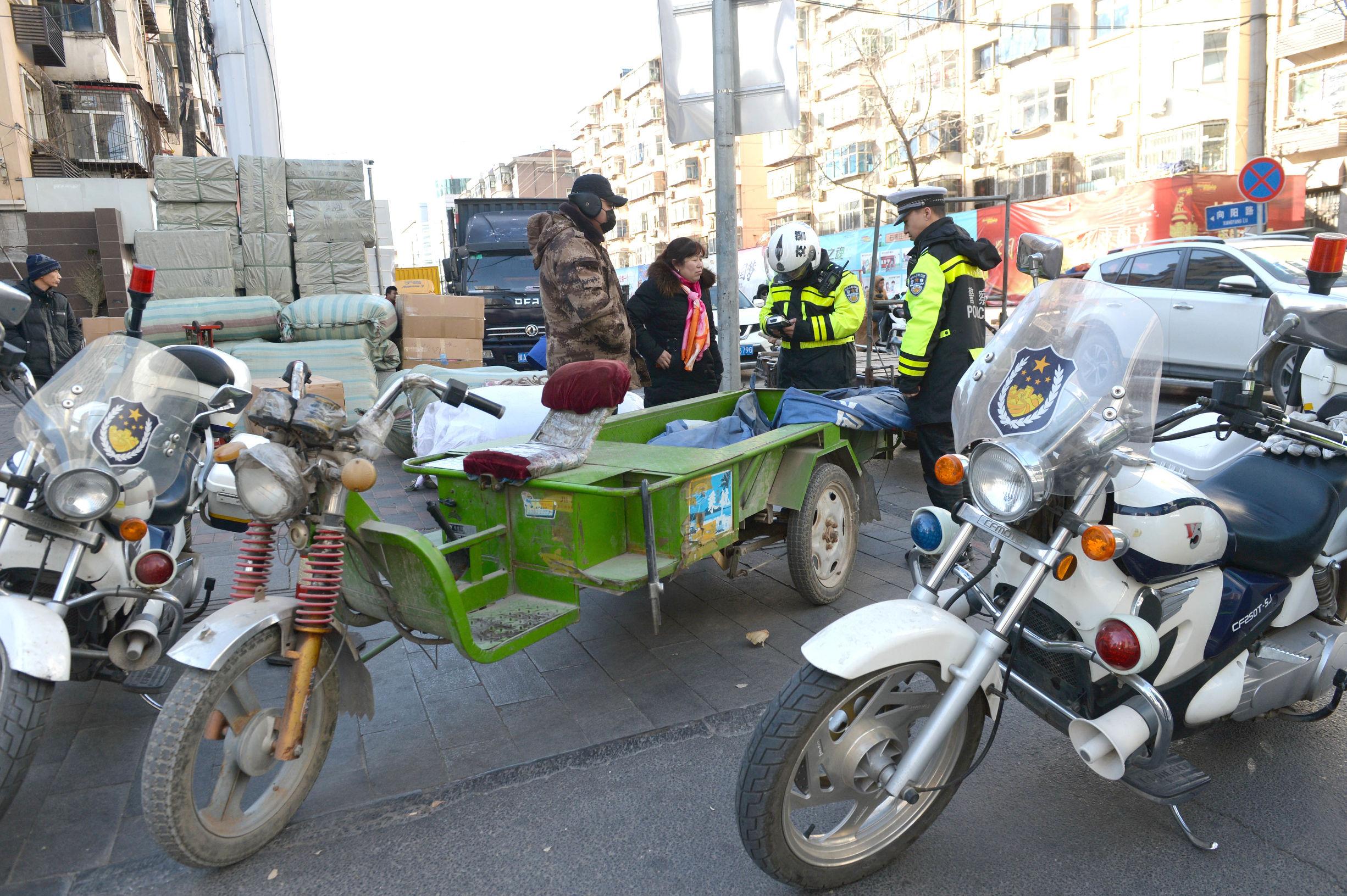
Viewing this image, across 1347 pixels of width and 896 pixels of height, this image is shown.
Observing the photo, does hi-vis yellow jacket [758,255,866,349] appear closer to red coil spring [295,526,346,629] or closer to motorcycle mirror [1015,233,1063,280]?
motorcycle mirror [1015,233,1063,280]

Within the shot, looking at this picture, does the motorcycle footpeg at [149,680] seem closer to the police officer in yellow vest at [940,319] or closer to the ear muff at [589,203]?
the ear muff at [589,203]

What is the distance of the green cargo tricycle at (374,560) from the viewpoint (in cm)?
255

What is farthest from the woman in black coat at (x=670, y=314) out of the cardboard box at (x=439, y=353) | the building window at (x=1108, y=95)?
the building window at (x=1108, y=95)

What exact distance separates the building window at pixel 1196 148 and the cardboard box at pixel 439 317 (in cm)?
2317

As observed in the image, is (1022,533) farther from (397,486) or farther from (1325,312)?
→ (397,486)

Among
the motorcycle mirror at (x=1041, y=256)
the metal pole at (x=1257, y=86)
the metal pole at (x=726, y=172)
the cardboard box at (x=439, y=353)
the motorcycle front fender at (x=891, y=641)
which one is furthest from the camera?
the metal pole at (x=1257, y=86)

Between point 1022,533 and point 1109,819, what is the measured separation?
108cm

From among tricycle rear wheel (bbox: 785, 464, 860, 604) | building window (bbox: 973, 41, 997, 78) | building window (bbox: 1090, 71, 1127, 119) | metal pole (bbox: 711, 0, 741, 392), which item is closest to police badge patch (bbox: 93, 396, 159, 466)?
tricycle rear wheel (bbox: 785, 464, 860, 604)

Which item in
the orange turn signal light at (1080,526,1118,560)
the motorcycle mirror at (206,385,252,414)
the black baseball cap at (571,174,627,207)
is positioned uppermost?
the black baseball cap at (571,174,627,207)

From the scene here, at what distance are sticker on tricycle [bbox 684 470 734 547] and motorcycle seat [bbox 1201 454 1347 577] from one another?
174 centimetres

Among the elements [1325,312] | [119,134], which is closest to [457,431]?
[1325,312]

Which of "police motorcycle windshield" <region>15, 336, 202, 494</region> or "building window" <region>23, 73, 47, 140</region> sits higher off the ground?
"building window" <region>23, 73, 47, 140</region>

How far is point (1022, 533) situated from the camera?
2367mm

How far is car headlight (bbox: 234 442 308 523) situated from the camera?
2572 millimetres
